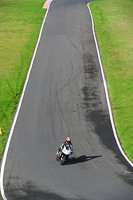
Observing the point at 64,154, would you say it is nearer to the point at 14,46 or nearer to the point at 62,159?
the point at 62,159


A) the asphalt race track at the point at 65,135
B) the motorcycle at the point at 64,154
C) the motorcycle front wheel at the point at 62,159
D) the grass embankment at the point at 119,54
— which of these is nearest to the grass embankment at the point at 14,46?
the asphalt race track at the point at 65,135

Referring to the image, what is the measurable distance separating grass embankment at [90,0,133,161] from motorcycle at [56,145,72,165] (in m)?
5.26

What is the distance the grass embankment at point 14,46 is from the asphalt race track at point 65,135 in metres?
1.24

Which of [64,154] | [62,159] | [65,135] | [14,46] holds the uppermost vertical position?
[14,46]

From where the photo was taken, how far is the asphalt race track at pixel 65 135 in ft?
59.7

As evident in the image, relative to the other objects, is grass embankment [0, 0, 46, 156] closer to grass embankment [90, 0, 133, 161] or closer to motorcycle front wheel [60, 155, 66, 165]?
motorcycle front wheel [60, 155, 66, 165]

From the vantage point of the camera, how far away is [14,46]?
46.2 meters

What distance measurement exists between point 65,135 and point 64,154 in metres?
5.04

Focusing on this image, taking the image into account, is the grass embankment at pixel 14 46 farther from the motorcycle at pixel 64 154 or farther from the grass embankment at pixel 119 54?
the grass embankment at pixel 119 54

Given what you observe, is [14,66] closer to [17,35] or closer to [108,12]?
[17,35]

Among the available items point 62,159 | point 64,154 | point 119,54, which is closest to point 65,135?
point 62,159

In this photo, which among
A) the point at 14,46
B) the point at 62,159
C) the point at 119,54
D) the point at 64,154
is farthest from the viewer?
the point at 14,46

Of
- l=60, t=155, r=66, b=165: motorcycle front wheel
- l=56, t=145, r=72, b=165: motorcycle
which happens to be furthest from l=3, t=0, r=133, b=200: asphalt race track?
l=56, t=145, r=72, b=165: motorcycle

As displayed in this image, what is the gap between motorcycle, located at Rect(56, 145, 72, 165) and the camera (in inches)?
802
